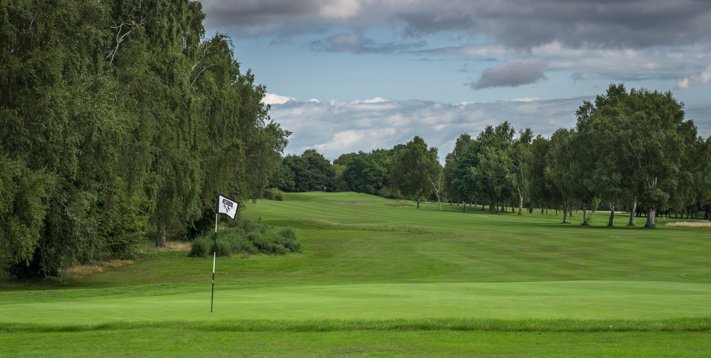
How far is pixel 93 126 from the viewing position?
29.7 meters

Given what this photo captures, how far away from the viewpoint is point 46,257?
108 ft

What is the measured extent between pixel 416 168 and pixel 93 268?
404 feet

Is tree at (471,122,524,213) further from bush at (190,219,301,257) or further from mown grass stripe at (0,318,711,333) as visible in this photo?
mown grass stripe at (0,318,711,333)

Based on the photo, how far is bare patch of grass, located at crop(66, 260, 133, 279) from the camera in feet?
132

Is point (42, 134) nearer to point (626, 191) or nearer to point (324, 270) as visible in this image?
point (324, 270)

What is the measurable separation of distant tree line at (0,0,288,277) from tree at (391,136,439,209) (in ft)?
374

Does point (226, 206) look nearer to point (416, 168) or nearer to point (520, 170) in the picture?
point (520, 170)

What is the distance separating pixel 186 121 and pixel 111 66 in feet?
19.9

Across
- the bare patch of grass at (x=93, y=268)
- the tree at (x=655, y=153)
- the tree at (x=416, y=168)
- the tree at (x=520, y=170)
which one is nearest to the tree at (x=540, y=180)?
the tree at (x=655, y=153)

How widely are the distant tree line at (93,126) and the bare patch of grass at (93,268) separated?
675mm

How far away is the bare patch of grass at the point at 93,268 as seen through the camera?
132 ft

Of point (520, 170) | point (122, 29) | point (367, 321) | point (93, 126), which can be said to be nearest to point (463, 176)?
point (520, 170)

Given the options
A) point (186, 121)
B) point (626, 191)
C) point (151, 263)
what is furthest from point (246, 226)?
point (626, 191)

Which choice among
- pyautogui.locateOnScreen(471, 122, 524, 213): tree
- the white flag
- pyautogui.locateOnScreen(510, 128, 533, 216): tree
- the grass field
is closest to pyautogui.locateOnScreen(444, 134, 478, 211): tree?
pyautogui.locateOnScreen(471, 122, 524, 213): tree
